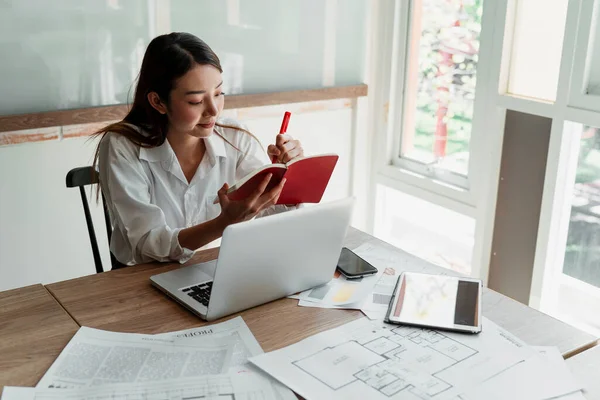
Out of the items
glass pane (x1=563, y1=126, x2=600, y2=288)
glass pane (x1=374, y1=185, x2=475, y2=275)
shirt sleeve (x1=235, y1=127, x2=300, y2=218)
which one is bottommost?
glass pane (x1=374, y1=185, x2=475, y2=275)

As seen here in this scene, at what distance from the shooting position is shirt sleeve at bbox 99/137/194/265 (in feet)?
4.87

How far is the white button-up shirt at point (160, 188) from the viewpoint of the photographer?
1.53m

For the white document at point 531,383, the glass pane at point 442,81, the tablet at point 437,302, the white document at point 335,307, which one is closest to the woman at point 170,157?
the white document at point 335,307

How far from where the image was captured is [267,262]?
1.22m

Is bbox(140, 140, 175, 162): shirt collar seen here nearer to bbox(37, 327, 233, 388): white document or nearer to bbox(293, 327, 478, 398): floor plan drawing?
bbox(37, 327, 233, 388): white document

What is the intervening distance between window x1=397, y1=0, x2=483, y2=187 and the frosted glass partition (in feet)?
0.83

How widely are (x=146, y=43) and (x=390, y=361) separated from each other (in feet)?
5.35

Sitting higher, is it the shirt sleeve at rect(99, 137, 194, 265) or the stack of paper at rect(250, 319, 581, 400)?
the shirt sleeve at rect(99, 137, 194, 265)

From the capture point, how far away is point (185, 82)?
5.30ft

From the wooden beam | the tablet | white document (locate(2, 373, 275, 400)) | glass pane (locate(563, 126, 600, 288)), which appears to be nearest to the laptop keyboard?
white document (locate(2, 373, 275, 400))

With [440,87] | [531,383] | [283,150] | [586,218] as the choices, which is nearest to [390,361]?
[531,383]

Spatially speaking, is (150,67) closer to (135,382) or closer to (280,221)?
(280,221)

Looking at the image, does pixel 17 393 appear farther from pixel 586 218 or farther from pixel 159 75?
pixel 586 218

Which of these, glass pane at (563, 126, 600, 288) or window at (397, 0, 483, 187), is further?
window at (397, 0, 483, 187)
